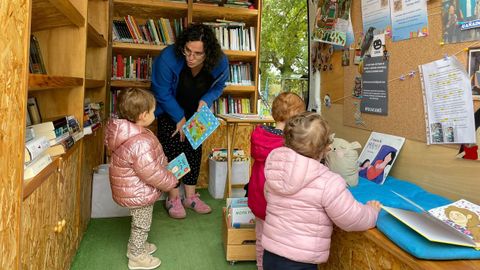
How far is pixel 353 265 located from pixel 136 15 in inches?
116

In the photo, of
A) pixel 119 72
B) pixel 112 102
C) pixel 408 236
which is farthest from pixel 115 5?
pixel 408 236

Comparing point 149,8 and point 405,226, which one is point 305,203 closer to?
point 405,226

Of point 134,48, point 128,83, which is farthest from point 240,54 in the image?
point 128,83

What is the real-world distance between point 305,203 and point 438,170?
2.36 ft

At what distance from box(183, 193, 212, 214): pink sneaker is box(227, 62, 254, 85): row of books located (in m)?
1.23

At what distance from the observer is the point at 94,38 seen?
2488 millimetres

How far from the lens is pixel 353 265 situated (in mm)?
1375

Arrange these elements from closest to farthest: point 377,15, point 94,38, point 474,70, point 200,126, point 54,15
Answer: point 474,70, point 54,15, point 377,15, point 94,38, point 200,126

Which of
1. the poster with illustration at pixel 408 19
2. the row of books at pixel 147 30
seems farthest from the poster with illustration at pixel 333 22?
the row of books at pixel 147 30

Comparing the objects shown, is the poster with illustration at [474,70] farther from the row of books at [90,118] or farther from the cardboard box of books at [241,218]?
the row of books at [90,118]

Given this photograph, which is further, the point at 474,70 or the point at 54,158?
the point at 54,158

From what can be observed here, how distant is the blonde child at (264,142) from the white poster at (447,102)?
0.56 metres

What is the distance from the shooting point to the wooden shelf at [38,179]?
1146 millimetres

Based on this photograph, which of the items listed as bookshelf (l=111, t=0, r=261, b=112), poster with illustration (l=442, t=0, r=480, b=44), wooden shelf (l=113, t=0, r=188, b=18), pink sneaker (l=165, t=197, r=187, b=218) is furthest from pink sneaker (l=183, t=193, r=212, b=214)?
poster with illustration (l=442, t=0, r=480, b=44)
